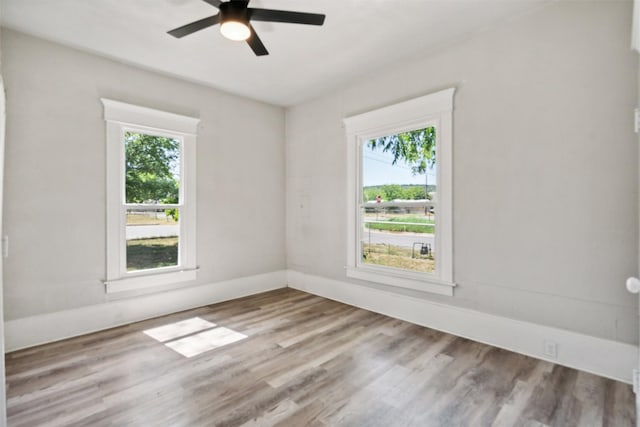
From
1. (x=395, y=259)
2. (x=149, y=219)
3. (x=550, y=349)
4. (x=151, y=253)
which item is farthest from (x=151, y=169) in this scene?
(x=550, y=349)

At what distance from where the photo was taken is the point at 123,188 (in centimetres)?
350

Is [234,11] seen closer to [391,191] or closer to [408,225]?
[391,191]

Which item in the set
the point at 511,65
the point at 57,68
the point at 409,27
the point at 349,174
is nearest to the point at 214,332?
the point at 349,174

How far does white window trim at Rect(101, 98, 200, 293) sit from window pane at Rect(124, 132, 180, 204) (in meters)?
0.07

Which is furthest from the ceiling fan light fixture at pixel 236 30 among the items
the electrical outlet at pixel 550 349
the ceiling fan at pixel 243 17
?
the electrical outlet at pixel 550 349

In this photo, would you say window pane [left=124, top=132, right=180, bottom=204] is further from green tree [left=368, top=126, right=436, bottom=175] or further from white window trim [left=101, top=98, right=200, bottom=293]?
green tree [left=368, top=126, right=436, bottom=175]

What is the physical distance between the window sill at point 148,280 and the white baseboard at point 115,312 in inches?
4.8

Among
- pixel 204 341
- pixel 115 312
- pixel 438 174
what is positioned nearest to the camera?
pixel 204 341

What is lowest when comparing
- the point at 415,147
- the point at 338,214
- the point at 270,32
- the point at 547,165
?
the point at 338,214

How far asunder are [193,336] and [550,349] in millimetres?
3101

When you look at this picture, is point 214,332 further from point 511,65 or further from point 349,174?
point 511,65

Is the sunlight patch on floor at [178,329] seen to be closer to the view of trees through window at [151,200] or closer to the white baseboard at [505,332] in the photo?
the view of trees through window at [151,200]

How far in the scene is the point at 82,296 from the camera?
325 centimetres

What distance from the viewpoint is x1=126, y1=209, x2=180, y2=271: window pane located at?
11.8ft
